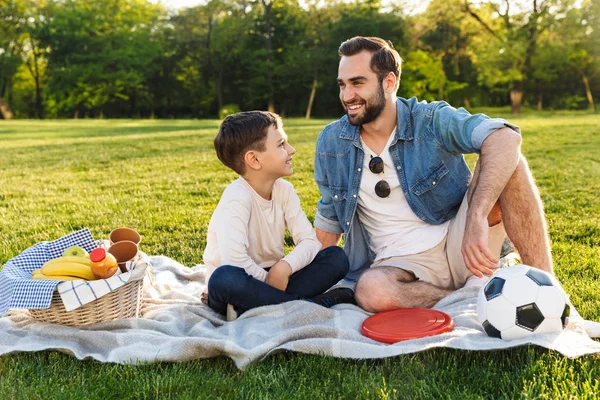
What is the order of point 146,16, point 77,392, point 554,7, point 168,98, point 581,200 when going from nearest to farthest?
point 77,392 < point 581,200 < point 554,7 < point 168,98 < point 146,16

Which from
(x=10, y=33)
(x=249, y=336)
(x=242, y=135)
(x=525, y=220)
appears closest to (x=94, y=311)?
(x=249, y=336)

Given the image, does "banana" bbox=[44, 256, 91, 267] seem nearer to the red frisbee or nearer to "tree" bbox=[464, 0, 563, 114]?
the red frisbee

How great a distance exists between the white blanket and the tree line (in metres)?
32.6

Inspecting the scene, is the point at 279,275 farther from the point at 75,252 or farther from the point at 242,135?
the point at 75,252

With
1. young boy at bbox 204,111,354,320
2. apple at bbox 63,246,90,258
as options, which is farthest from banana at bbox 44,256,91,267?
young boy at bbox 204,111,354,320

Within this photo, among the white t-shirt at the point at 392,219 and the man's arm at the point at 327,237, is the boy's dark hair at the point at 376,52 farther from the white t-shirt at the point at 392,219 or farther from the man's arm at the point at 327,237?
the man's arm at the point at 327,237

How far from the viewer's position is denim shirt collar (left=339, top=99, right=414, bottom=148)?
3.57m

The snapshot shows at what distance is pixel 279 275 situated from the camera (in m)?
3.26

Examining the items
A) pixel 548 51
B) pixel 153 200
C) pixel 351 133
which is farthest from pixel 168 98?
pixel 351 133

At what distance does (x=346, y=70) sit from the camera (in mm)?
3545

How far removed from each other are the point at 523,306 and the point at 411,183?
1.10 meters

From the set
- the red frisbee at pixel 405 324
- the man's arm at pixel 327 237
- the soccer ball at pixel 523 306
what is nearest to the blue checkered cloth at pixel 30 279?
the man's arm at pixel 327 237

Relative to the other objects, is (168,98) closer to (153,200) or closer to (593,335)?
(153,200)

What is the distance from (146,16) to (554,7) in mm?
27829
